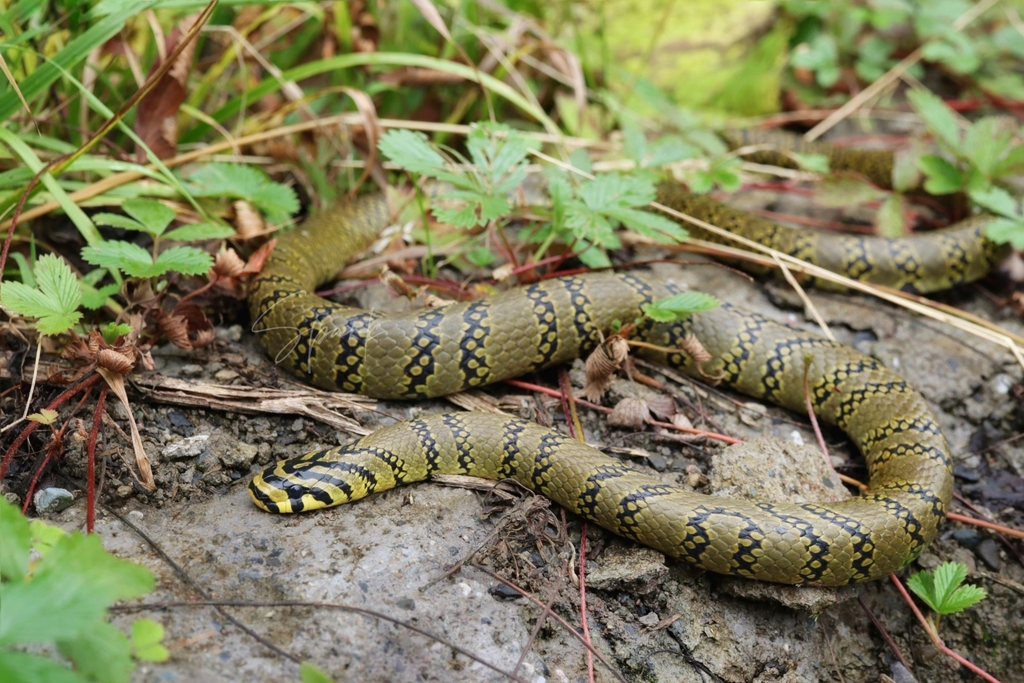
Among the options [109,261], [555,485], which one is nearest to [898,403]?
[555,485]

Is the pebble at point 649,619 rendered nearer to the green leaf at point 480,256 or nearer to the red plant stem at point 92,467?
the green leaf at point 480,256

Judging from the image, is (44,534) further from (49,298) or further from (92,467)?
(49,298)

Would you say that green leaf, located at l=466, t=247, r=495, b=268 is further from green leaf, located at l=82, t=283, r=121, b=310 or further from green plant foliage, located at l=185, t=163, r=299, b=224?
green leaf, located at l=82, t=283, r=121, b=310

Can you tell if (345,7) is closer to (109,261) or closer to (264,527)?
(109,261)

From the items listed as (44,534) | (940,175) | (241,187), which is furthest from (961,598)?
(241,187)

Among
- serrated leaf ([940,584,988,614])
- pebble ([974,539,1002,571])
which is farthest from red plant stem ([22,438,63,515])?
pebble ([974,539,1002,571])

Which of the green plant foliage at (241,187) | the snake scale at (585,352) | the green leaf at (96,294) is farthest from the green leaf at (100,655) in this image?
the green plant foliage at (241,187)
